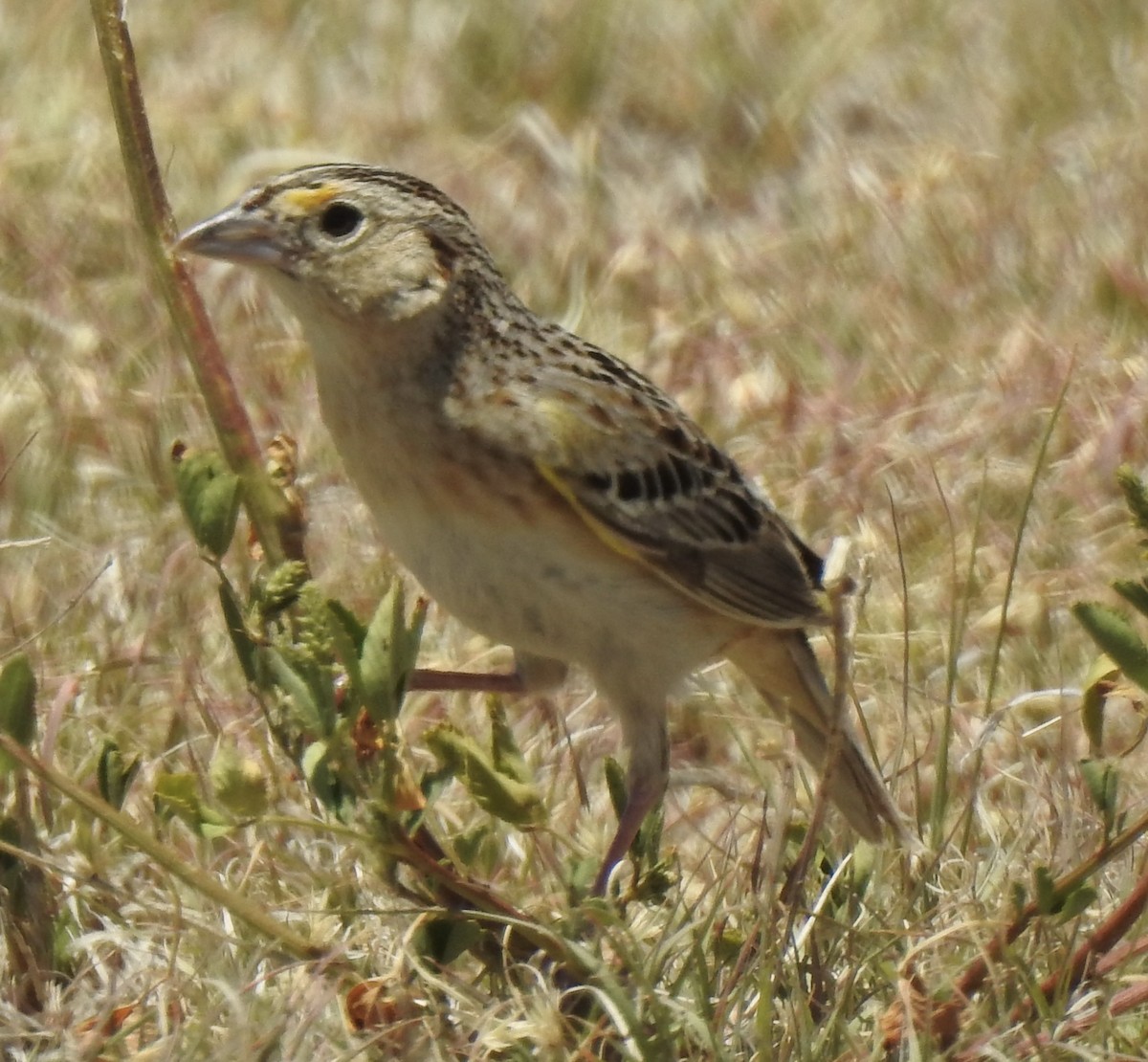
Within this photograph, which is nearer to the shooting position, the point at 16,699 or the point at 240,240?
the point at 16,699

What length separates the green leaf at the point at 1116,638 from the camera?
3.17 m

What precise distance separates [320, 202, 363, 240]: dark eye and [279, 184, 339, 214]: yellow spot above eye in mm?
18

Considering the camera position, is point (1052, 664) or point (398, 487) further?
point (1052, 664)

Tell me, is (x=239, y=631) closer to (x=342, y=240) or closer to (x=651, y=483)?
(x=342, y=240)

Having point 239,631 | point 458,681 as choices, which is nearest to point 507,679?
point 458,681

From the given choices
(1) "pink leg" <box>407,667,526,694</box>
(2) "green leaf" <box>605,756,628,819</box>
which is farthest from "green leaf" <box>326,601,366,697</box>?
→ (1) "pink leg" <box>407,667,526,694</box>

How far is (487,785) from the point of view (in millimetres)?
3287

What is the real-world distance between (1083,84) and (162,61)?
313 centimetres

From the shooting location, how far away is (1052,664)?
205 inches

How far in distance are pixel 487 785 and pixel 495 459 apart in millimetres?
945

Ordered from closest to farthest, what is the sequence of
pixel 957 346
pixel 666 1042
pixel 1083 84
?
pixel 666 1042
pixel 957 346
pixel 1083 84

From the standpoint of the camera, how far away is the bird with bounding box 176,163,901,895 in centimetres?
407

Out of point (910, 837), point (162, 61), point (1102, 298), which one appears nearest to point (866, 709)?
point (910, 837)

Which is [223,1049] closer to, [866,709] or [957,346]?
[866,709]
